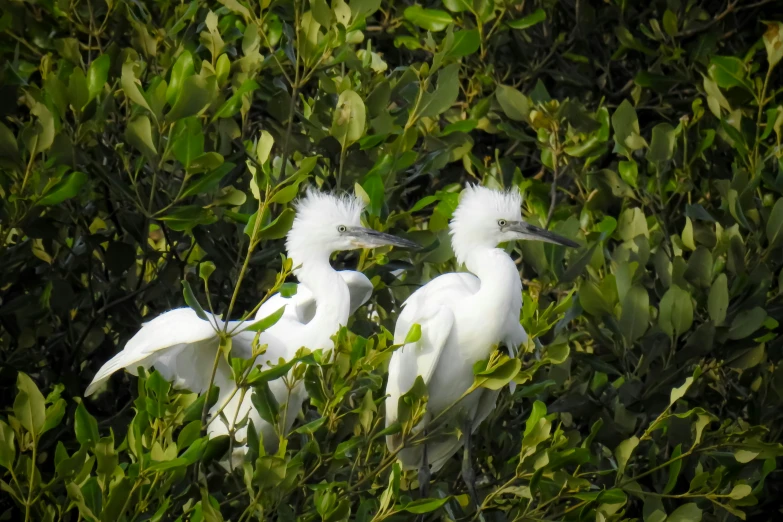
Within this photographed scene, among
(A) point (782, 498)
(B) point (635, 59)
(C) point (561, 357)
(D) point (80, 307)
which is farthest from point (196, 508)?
(B) point (635, 59)

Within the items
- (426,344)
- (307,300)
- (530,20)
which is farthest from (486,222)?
(530,20)

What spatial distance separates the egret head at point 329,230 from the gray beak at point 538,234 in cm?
34

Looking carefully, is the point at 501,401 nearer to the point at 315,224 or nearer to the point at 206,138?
the point at 315,224

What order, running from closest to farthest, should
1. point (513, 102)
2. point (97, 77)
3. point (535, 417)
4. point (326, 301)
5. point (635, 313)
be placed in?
point (535, 417), point (97, 77), point (635, 313), point (326, 301), point (513, 102)

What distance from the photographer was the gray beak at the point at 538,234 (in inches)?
128

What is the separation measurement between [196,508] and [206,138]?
1375mm

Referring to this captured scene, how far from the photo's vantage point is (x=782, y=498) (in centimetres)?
388

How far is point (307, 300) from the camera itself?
3662 mm

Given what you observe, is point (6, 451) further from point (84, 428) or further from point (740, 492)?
point (740, 492)

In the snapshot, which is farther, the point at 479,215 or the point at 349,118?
the point at 479,215

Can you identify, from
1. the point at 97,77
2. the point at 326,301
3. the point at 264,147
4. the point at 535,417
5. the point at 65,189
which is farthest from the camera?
the point at 326,301

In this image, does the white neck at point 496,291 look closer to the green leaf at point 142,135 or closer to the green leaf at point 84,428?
the green leaf at point 142,135

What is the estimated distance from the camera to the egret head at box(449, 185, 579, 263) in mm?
3455

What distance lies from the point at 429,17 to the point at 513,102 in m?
0.42
